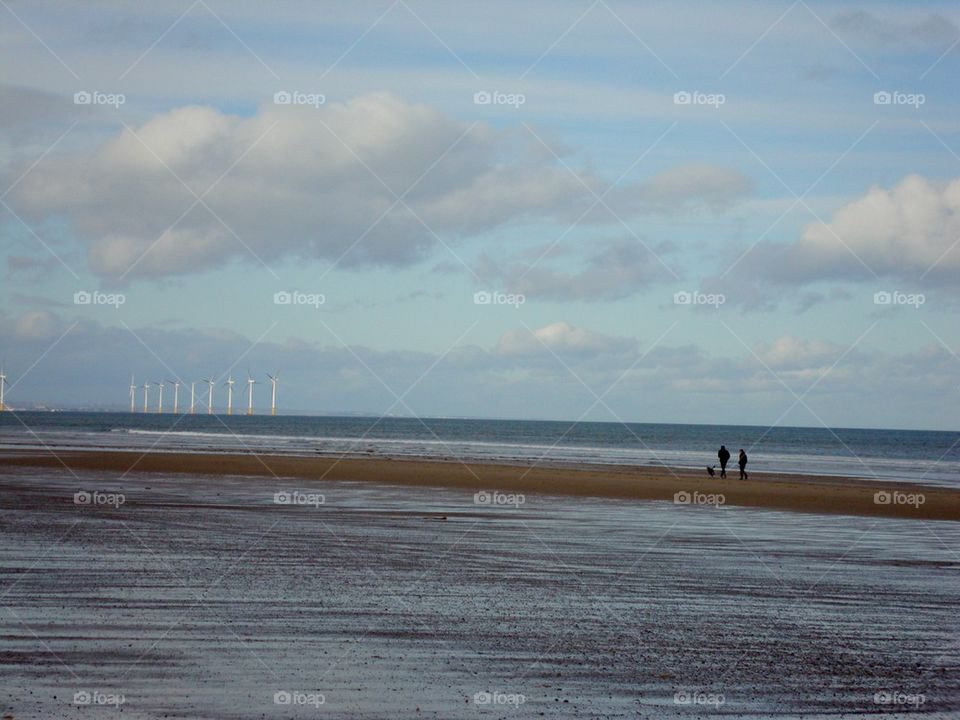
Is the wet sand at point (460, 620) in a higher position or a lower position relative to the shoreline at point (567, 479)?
lower

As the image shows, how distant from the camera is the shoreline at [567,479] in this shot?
133 feet

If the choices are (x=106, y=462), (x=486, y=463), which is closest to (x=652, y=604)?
(x=106, y=462)

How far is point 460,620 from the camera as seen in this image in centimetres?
1410

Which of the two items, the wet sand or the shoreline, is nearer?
the wet sand

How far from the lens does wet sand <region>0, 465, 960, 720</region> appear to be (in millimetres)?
10328

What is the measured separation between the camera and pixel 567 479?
1973 inches

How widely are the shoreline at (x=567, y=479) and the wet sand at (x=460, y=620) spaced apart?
1391 cm

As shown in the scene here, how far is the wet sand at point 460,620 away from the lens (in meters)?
10.3

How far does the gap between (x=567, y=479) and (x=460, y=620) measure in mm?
36310

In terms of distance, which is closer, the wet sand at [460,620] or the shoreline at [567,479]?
the wet sand at [460,620]

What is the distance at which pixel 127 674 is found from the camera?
35.1 ft

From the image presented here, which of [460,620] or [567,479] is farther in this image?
[567,479]

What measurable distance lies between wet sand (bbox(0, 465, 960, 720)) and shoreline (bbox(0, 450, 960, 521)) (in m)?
13.9

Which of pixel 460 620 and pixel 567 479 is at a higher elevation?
pixel 567 479
